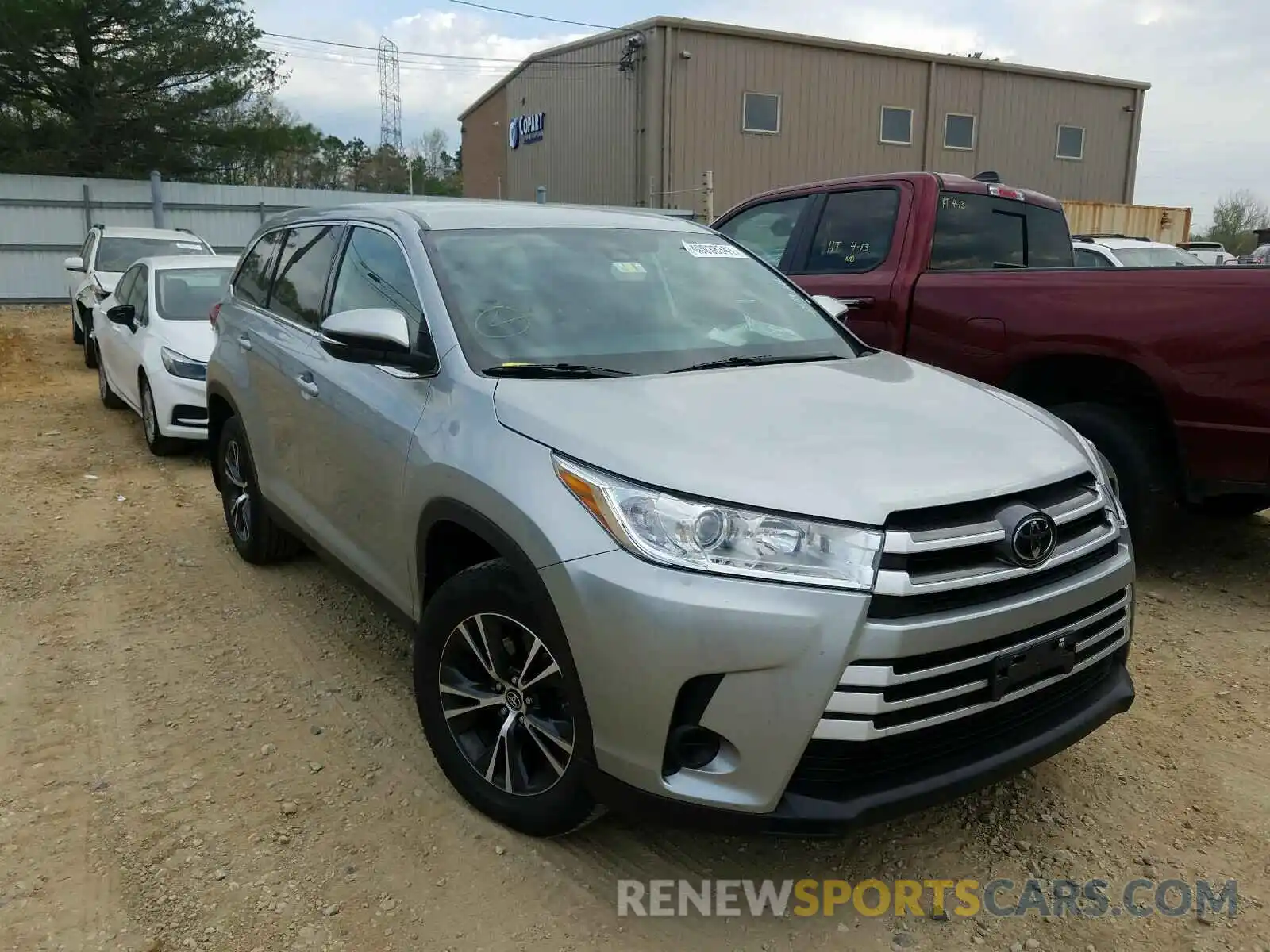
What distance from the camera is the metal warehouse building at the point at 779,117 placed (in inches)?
850

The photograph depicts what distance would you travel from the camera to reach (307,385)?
12.8 feet

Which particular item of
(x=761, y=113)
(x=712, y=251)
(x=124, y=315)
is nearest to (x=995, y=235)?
(x=712, y=251)

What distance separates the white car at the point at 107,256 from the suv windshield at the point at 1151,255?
462 inches

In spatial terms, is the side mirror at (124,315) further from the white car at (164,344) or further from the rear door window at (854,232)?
the rear door window at (854,232)

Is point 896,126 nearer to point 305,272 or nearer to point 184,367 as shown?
point 184,367

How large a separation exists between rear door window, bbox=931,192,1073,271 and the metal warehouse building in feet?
51.9

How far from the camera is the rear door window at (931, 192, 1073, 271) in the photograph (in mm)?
5570

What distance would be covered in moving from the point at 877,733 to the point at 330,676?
2.50 m

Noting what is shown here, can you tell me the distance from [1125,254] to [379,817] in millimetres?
10434

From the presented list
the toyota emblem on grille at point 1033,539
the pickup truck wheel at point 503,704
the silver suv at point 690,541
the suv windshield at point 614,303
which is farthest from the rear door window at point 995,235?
the pickup truck wheel at point 503,704

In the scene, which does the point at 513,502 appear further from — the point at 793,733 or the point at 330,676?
the point at 330,676

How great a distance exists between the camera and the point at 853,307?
5.55 m

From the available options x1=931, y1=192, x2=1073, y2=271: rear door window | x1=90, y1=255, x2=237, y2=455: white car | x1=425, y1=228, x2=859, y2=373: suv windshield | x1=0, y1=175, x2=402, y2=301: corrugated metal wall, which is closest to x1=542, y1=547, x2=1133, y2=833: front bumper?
x1=425, y1=228, x2=859, y2=373: suv windshield

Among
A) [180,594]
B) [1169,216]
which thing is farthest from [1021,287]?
[1169,216]
